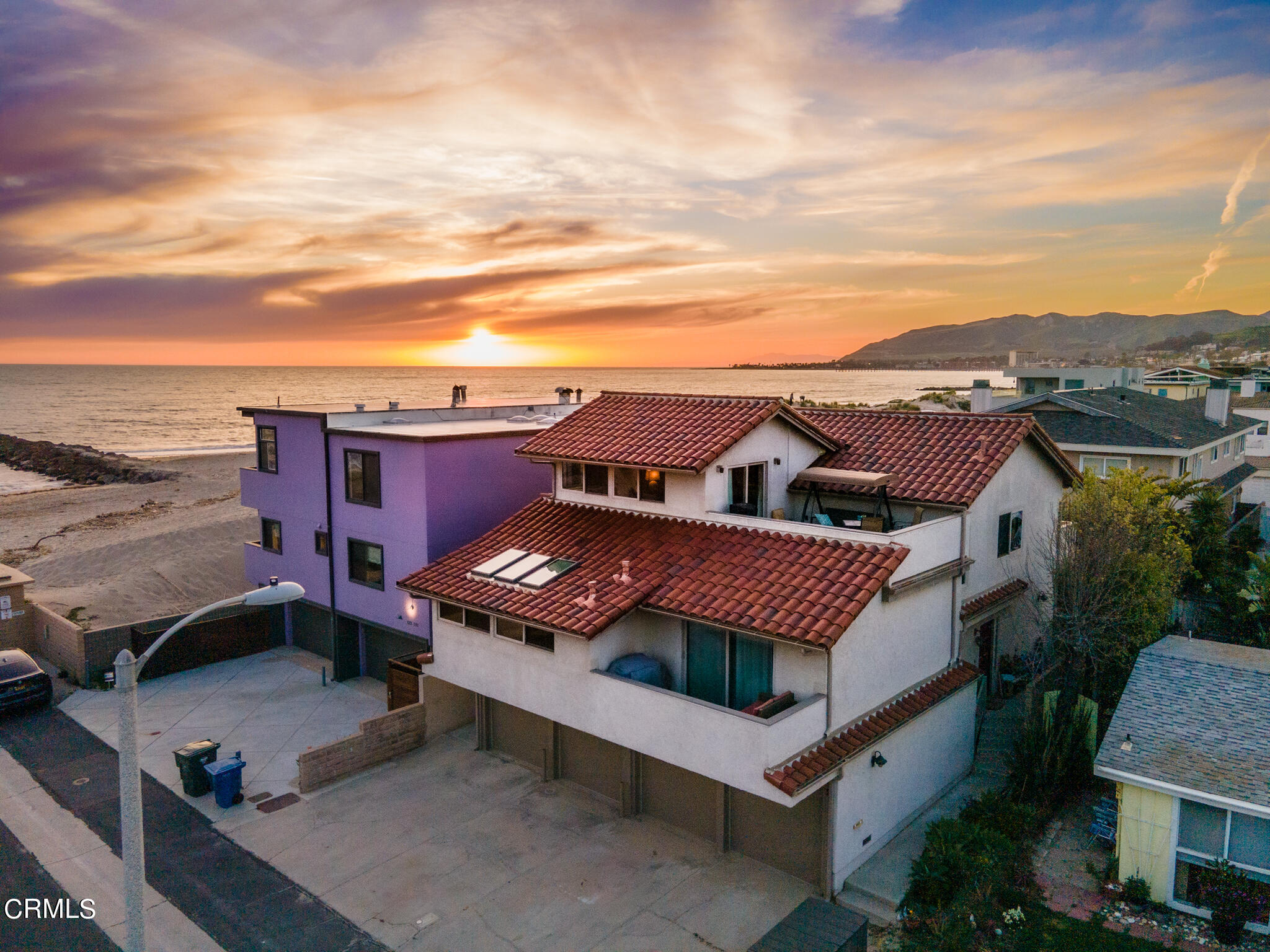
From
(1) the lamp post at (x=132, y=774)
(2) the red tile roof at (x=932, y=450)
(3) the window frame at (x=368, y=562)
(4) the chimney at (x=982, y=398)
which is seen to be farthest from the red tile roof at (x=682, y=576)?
(4) the chimney at (x=982, y=398)

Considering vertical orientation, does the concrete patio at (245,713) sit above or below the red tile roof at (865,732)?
below

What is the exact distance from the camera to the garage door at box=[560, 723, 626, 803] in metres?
16.9

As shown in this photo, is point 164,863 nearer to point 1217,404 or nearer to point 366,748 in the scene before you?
point 366,748

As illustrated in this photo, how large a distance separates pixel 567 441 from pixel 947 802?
39.6 feet

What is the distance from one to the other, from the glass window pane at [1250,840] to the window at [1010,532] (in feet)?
25.7

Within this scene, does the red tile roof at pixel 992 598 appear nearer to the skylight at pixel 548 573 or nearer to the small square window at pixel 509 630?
the skylight at pixel 548 573

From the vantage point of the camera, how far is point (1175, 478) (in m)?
32.7

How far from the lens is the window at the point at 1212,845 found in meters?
12.1

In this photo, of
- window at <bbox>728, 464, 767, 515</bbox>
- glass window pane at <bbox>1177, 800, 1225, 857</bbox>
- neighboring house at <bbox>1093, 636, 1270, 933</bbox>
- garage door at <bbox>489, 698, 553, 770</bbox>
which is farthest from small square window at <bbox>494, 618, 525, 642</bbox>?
glass window pane at <bbox>1177, 800, 1225, 857</bbox>

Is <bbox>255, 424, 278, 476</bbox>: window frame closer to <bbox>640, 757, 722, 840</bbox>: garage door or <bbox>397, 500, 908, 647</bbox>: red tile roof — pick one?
<bbox>397, 500, 908, 647</bbox>: red tile roof

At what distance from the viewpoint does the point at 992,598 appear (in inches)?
734

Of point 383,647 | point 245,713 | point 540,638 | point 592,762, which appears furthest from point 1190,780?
point 245,713
